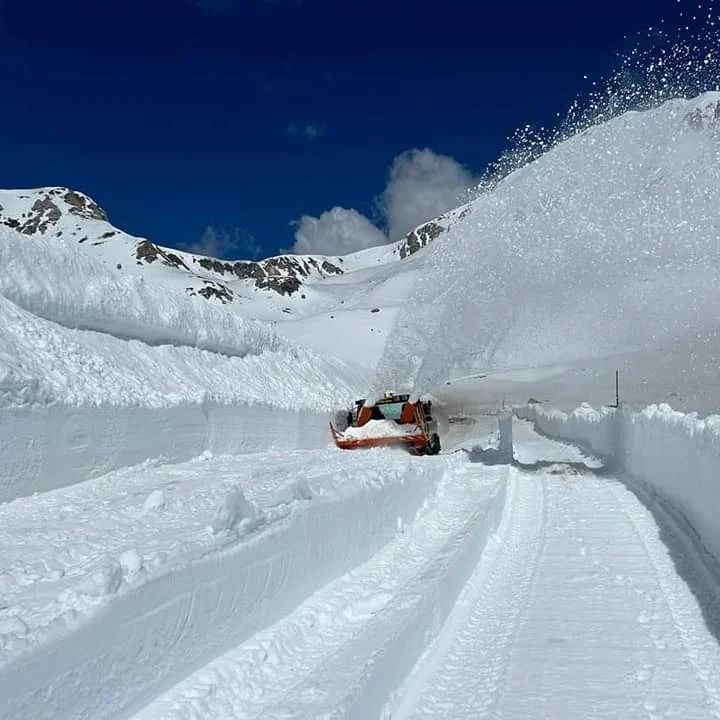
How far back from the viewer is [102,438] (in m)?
11.3

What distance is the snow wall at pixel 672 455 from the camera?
28.8 ft

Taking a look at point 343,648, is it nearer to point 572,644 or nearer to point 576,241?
point 572,644

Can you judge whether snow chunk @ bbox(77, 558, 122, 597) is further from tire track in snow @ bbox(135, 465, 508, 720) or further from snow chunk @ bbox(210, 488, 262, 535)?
snow chunk @ bbox(210, 488, 262, 535)

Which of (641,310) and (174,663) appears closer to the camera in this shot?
(174,663)

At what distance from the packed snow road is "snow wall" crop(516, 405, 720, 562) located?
571 mm

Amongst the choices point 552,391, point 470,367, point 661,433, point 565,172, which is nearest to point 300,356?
point 470,367

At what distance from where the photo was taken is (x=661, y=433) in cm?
1327

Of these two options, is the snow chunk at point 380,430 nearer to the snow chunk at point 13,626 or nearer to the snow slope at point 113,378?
the snow slope at point 113,378

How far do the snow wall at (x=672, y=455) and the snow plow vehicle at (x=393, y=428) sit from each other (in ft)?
15.8

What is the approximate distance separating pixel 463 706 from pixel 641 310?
3735 centimetres

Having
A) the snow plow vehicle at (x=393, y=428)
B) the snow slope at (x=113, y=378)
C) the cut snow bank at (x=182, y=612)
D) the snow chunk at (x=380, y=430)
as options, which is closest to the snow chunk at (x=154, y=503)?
the cut snow bank at (x=182, y=612)

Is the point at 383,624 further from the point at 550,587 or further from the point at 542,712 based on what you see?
the point at 550,587

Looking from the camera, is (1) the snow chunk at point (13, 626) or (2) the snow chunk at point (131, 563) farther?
(2) the snow chunk at point (131, 563)

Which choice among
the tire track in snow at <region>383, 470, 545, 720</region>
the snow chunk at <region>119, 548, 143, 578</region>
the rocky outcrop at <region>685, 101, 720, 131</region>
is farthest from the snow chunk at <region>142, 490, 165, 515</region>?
the rocky outcrop at <region>685, 101, 720, 131</region>
